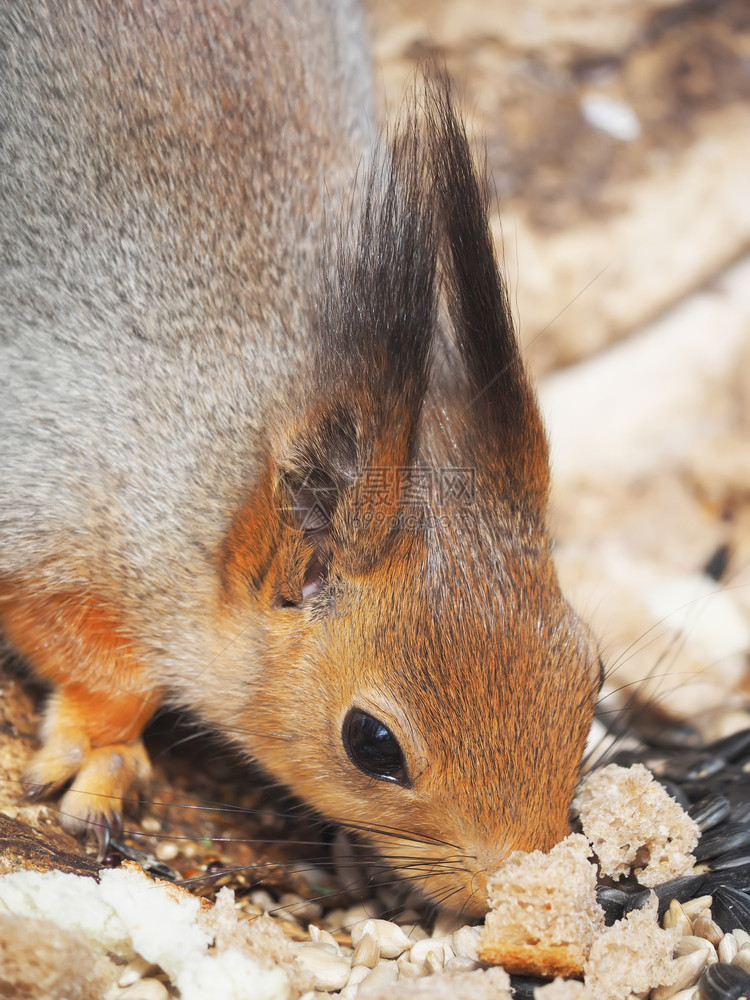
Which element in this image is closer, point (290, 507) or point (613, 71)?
point (290, 507)

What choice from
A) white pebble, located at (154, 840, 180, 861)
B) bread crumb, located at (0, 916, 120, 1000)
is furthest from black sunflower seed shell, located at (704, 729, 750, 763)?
bread crumb, located at (0, 916, 120, 1000)

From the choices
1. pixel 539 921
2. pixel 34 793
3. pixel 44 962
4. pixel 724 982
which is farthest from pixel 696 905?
pixel 34 793

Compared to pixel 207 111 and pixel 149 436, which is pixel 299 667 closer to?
pixel 149 436

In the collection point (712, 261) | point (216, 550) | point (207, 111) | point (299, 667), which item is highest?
point (712, 261)

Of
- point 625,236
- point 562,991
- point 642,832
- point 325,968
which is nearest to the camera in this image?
point 562,991

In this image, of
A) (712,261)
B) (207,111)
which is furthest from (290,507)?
(712,261)

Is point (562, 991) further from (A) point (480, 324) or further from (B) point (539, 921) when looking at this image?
(A) point (480, 324)
